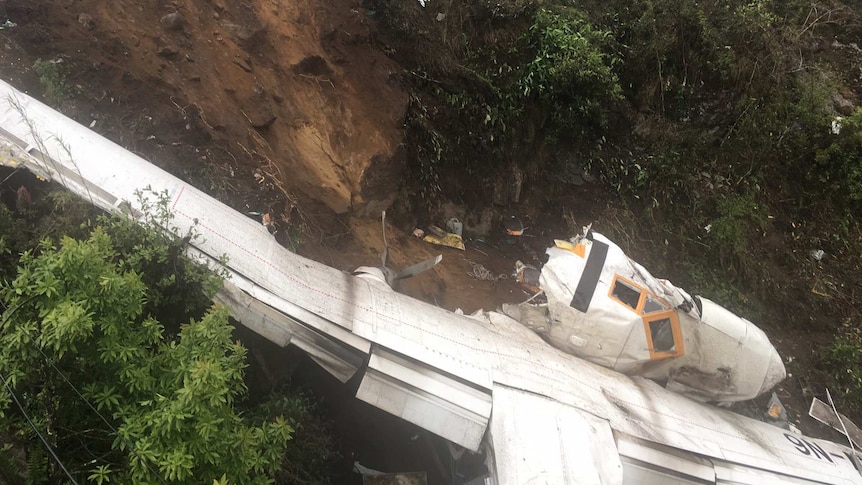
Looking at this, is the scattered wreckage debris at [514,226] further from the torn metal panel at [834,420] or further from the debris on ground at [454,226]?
the torn metal panel at [834,420]

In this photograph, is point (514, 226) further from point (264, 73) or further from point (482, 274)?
point (264, 73)

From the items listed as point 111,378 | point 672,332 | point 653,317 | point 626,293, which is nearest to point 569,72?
point 626,293

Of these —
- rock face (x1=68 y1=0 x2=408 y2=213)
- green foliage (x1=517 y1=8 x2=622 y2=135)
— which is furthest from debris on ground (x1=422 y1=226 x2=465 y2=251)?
green foliage (x1=517 y1=8 x2=622 y2=135)

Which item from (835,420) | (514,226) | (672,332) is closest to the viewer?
(672,332)

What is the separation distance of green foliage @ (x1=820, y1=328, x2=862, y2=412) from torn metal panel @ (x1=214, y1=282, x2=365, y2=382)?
6.26m

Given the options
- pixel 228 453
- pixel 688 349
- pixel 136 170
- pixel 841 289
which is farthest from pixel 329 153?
pixel 841 289

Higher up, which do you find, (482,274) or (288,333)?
(288,333)

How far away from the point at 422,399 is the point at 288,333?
1028mm

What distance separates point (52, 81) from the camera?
4.34 meters

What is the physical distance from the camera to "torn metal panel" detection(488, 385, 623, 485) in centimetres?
327

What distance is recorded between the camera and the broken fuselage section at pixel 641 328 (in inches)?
175

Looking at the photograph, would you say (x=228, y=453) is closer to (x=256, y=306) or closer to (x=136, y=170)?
(x=256, y=306)

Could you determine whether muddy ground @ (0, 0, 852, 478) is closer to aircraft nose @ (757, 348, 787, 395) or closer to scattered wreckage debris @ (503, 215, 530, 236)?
scattered wreckage debris @ (503, 215, 530, 236)

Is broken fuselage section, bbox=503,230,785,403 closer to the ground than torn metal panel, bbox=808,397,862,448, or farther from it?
farther from it
